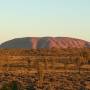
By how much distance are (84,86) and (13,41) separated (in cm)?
9492

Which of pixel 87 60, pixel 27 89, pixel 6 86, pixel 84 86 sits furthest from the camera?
pixel 87 60

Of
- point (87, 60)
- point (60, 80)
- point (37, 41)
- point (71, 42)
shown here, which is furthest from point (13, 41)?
point (60, 80)

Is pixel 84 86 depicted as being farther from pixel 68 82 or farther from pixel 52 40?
pixel 52 40

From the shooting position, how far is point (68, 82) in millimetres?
23547

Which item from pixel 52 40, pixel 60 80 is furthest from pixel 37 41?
pixel 60 80

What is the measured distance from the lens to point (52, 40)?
107m

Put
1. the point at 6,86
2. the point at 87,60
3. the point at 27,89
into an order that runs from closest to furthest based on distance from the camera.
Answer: the point at 6,86 → the point at 27,89 → the point at 87,60

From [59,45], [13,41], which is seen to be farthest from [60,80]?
[13,41]

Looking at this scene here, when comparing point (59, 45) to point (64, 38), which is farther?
point (64, 38)

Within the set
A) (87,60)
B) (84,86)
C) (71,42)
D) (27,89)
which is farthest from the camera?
(71,42)

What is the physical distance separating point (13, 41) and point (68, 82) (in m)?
93.6

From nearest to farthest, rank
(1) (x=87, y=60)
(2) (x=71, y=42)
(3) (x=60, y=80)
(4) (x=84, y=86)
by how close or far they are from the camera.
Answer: (4) (x=84, y=86)
(3) (x=60, y=80)
(1) (x=87, y=60)
(2) (x=71, y=42)

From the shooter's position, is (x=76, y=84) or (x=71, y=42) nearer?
(x=76, y=84)

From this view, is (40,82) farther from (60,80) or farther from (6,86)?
(6,86)
